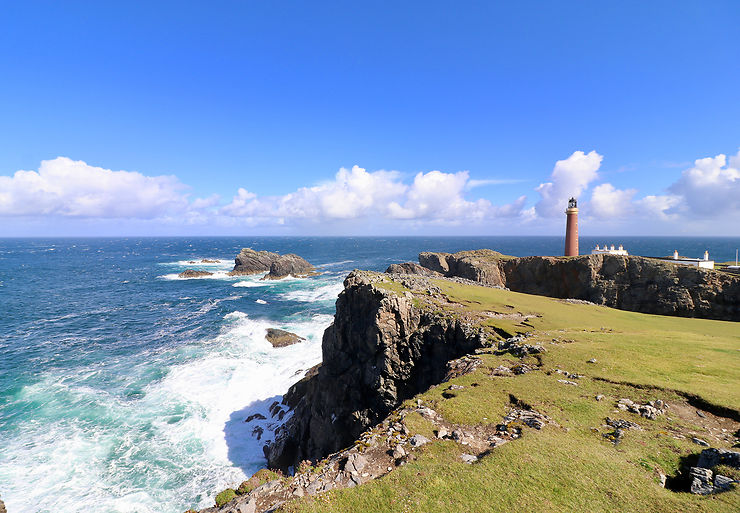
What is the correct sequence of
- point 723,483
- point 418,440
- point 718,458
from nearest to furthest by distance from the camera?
point 723,483, point 718,458, point 418,440

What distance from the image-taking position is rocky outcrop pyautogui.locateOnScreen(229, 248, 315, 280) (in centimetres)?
10194

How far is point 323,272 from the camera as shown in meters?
112

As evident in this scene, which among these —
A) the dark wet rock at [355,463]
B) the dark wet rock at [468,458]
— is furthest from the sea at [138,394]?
the dark wet rock at [468,458]

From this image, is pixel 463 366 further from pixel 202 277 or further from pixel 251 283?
pixel 202 277

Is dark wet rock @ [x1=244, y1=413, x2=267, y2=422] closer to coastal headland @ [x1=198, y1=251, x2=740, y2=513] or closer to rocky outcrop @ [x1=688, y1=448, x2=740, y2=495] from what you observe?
coastal headland @ [x1=198, y1=251, x2=740, y2=513]

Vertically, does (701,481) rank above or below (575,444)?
above

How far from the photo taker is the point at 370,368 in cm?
2592

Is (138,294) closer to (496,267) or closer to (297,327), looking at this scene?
(297,327)

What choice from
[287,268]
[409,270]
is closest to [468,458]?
[409,270]

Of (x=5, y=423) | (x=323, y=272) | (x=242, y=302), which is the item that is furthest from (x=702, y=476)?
(x=323, y=272)

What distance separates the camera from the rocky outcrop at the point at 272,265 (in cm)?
10194

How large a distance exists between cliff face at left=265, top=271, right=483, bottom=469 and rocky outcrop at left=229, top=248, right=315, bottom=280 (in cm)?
7529

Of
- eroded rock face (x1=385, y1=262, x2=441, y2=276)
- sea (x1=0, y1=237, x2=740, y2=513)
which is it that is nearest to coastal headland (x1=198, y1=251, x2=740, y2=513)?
sea (x1=0, y1=237, x2=740, y2=513)

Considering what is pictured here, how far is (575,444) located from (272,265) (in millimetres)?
99952
